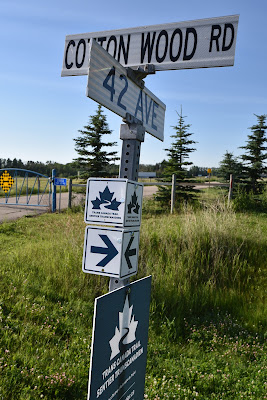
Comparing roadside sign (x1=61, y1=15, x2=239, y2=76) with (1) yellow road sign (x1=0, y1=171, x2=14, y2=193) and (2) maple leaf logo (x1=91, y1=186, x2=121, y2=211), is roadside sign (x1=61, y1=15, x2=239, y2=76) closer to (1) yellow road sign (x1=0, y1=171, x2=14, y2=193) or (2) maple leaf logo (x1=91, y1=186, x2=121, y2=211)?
(2) maple leaf logo (x1=91, y1=186, x2=121, y2=211)

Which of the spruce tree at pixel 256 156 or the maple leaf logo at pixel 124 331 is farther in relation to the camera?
the spruce tree at pixel 256 156

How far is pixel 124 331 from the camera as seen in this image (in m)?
1.94

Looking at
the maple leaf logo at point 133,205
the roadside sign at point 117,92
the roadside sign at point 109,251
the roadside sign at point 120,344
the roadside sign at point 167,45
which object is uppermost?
the roadside sign at point 167,45

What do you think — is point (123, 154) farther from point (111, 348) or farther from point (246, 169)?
point (246, 169)

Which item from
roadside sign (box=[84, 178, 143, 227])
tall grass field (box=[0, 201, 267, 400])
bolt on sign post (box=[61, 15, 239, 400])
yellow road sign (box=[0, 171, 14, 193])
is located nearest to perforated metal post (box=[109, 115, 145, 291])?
bolt on sign post (box=[61, 15, 239, 400])

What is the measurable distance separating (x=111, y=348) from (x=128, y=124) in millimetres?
1318

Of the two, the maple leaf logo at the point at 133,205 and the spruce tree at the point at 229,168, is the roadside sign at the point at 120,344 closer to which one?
the maple leaf logo at the point at 133,205

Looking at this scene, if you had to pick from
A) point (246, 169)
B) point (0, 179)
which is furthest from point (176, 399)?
point (0, 179)

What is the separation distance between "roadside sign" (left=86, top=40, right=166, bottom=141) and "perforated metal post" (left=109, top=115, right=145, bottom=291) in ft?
0.27

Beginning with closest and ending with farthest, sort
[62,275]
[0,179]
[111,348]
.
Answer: [111,348], [62,275], [0,179]

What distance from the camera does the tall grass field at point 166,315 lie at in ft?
10.6

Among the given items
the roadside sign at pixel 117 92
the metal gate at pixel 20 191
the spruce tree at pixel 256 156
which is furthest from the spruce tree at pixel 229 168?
the roadside sign at pixel 117 92

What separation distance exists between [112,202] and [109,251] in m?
0.27

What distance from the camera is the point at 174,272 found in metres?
5.68
